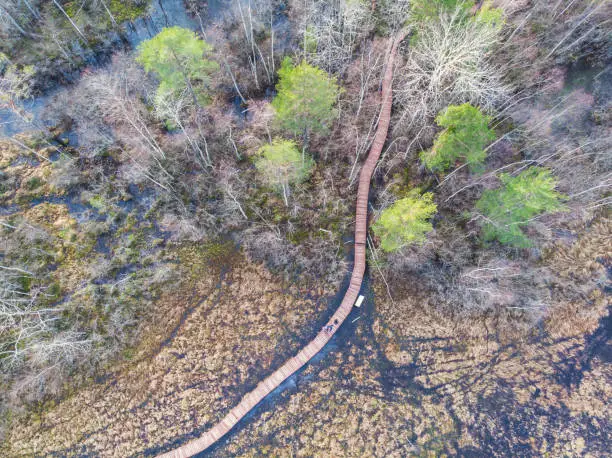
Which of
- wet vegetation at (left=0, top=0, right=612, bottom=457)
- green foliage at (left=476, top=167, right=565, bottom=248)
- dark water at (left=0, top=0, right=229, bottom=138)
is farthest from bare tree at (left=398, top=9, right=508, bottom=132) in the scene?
dark water at (left=0, top=0, right=229, bottom=138)

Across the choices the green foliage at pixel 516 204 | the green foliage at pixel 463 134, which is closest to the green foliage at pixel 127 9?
the green foliage at pixel 463 134

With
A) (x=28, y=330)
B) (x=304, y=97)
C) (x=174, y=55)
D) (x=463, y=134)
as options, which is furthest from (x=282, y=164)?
(x=28, y=330)

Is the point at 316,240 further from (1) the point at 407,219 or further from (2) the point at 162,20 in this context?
(2) the point at 162,20

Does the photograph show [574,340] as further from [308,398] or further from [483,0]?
[483,0]

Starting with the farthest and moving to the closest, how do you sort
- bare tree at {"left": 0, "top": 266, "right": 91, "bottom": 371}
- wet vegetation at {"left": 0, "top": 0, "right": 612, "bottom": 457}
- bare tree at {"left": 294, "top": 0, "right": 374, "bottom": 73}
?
bare tree at {"left": 294, "top": 0, "right": 374, "bottom": 73} → bare tree at {"left": 0, "top": 266, "right": 91, "bottom": 371} → wet vegetation at {"left": 0, "top": 0, "right": 612, "bottom": 457}

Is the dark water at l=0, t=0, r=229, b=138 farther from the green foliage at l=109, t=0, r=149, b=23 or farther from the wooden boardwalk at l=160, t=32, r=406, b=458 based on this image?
the wooden boardwalk at l=160, t=32, r=406, b=458

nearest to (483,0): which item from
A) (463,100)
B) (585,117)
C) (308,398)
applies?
(463,100)
